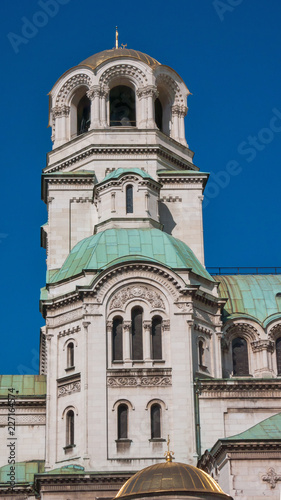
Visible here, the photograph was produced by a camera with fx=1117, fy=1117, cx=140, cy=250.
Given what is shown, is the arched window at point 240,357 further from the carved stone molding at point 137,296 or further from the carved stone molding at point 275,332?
the carved stone molding at point 137,296

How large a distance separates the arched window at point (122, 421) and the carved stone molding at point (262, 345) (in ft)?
30.4

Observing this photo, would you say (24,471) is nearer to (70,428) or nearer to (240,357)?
(70,428)

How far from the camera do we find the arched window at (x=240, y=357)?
191 feet

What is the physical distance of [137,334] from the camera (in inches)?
2124

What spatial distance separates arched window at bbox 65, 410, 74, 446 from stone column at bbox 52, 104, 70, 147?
18.4 metres

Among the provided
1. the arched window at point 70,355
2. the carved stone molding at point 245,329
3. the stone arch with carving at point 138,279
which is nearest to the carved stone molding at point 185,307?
the stone arch with carving at point 138,279

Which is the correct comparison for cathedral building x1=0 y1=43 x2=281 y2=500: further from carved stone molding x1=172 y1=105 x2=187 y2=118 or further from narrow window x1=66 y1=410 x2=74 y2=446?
carved stone molding x1=172 y1=105 x2=187 y2=118

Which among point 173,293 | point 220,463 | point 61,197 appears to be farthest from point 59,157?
point 220,463

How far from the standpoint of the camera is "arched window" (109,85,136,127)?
66.4 metres

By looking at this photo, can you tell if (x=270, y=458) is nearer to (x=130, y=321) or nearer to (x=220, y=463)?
(x=220, y=463)

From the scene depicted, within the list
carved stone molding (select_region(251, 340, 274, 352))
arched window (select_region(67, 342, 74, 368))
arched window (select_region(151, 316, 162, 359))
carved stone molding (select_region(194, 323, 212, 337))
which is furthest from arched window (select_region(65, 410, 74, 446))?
carved stone molding (select_region(251, 340, 274, 352))

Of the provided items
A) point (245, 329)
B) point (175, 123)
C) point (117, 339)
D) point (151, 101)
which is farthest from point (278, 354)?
point (151, 101)

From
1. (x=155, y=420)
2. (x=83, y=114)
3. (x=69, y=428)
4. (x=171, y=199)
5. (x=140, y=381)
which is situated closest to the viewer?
(x=155, y=420)

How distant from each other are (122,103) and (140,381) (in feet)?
67.6
